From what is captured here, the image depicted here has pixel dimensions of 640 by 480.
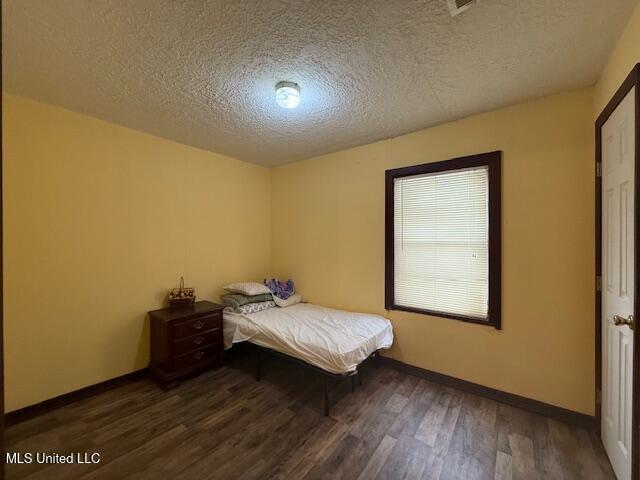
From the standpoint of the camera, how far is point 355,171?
3.34 metres

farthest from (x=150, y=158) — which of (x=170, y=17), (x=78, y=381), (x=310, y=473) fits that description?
(x=310, y=473)

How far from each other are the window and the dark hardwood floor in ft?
2.57

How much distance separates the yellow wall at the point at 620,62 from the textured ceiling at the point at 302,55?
0.04 m

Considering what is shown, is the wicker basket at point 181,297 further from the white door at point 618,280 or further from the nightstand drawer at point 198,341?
the white door at point 618,280

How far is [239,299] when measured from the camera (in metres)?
3.30

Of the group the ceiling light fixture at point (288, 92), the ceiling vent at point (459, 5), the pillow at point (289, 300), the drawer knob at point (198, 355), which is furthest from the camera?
the pillow at point (289, 300)

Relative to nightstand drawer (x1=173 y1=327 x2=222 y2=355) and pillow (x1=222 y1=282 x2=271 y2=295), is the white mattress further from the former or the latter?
pillow (x1=222 y1=282 x2=271 y2=295)

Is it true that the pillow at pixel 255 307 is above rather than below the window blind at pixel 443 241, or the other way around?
below

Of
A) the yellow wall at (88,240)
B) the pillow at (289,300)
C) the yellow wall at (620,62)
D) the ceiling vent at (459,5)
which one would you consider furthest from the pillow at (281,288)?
the yellow wall at (620,62)

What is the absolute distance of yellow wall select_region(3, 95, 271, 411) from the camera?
2.27 meters

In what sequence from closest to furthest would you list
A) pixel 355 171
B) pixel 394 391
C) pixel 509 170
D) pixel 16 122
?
1. pixel 16 122
2. pixel 509 170
3. pixel 394 391
4. pixel 355 171

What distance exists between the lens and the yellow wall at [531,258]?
2170mm

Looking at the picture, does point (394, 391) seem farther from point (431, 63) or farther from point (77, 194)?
point (77, 194)

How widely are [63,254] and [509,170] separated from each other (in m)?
3.70
